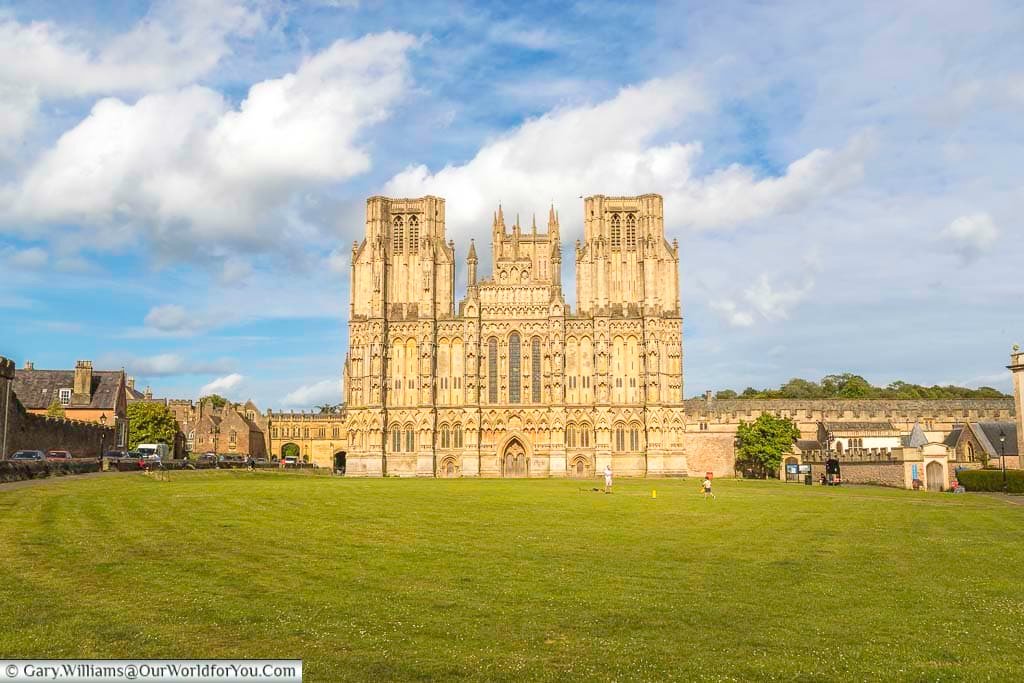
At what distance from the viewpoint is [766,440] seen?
299 feet

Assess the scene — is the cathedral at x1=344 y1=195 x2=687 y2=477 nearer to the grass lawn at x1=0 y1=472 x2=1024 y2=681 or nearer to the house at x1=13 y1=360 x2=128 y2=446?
the house at x1=13 y1=360 x2=128 y2=446

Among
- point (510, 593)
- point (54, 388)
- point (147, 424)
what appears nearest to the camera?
point (510, 593)

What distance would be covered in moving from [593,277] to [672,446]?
20.2 m

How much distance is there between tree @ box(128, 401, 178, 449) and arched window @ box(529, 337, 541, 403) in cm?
4321

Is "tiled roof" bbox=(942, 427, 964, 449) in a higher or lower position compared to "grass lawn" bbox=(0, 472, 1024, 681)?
higher

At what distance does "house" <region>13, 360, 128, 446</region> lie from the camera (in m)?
86.1

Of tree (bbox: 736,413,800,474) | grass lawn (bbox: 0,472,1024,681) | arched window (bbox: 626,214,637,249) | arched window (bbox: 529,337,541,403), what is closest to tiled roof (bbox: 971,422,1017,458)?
tree (bbox: 736,413,800,474)

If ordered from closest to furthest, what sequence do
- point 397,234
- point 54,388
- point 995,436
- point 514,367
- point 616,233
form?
1. point 995,436
2. point 54,388
3. point 514,367
4. point 616,233
5. point 397,234

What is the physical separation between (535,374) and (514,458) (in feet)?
30.8

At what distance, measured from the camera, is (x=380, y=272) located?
3698 inches

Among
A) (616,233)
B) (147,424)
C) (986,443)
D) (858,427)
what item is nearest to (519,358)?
(616,233)

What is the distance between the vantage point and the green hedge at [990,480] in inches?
2095

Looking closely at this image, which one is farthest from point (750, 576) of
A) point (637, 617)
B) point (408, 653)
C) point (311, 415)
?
point (311, 415)

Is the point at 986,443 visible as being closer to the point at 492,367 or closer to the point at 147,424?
the point at 492,367
